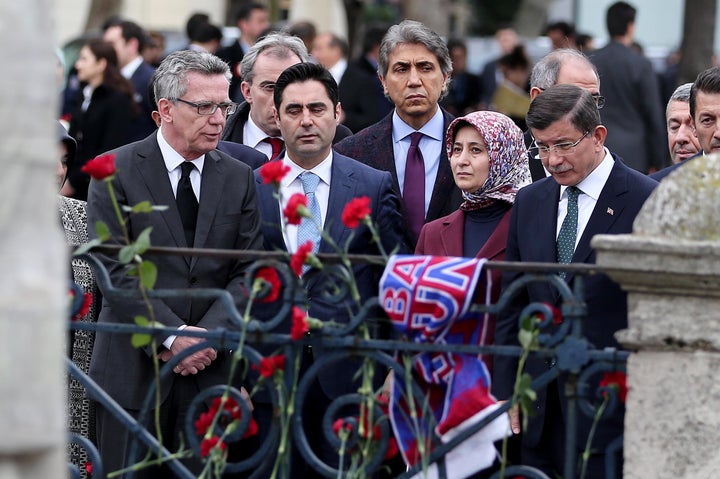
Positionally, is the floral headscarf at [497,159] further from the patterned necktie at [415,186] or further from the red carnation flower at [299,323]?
the red carnation flower at [299,323]

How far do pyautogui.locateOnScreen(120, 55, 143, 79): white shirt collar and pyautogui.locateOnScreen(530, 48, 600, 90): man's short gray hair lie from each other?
5.17 meters

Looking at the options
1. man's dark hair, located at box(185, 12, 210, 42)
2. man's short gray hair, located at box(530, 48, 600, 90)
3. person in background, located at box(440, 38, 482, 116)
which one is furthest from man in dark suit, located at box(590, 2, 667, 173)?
person in background, located at box(440, 38, 482, 116)

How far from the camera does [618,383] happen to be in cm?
405

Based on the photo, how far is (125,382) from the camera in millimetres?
5531

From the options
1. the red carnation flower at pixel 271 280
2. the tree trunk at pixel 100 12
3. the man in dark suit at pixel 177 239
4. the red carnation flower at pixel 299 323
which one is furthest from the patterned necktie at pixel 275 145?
the tree trunk at pixel 100 12

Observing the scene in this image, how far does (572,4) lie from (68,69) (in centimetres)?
2077

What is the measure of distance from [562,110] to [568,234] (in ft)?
1.58

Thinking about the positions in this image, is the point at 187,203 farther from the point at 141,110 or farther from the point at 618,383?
the point at 141,110

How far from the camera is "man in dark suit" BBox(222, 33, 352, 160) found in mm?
7199

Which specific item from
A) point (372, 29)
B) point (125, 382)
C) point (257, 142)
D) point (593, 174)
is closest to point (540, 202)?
point (593, 174)

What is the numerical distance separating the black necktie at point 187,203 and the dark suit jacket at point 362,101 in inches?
250

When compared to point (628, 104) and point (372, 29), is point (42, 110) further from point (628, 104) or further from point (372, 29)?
point (372, 29)

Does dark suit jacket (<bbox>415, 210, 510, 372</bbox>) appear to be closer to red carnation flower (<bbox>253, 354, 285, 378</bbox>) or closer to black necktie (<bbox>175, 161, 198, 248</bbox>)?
black necktie (<bbox>175, 161, 198, 248</bbox>)

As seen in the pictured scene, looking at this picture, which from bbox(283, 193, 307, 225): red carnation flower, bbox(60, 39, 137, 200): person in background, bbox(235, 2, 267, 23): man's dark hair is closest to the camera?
bbox(283, 193, 307, 225): red carnation flower
